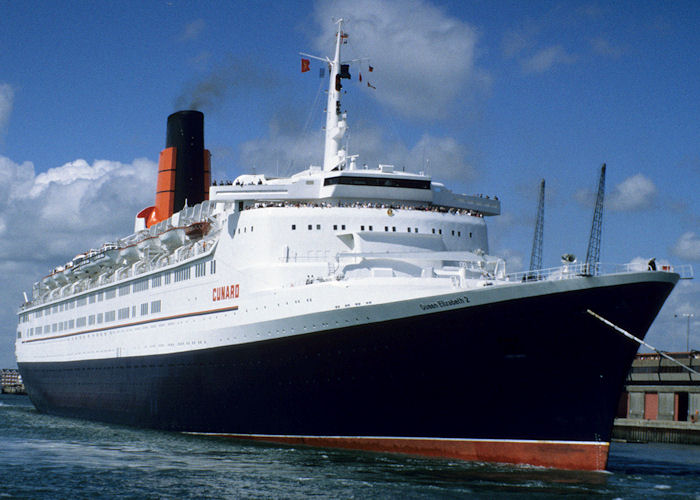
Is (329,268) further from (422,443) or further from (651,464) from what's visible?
(651,464)

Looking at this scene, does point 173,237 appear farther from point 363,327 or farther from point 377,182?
point 363,327

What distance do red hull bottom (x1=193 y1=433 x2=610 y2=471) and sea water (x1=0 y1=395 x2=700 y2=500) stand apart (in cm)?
25

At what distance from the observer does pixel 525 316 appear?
21.6 meters

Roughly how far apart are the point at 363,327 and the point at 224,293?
7.60 meters

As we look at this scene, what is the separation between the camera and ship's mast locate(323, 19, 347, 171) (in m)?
31.5

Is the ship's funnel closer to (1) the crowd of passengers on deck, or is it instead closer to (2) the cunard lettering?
(2) the cunard lettering

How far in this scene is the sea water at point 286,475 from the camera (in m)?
19.2

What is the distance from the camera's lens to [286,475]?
69.7 feet

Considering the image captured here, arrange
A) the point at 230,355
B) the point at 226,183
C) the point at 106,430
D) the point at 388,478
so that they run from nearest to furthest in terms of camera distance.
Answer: the point at 388,478 → the point at 230,355 → the point at 226,183 → the point at 106,430

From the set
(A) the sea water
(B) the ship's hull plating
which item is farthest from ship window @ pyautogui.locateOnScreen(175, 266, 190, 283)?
(B) the ship's hull plating

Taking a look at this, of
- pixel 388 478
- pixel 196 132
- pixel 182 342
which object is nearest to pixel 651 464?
pixel 388 478

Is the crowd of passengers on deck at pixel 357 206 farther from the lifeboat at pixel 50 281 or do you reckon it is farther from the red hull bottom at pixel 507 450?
the lifeboat at pixel 50 281

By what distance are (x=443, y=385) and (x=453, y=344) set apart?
1.14m

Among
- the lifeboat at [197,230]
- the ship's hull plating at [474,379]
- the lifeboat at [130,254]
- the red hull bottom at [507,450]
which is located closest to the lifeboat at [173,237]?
the lifeboat at [197,230]
